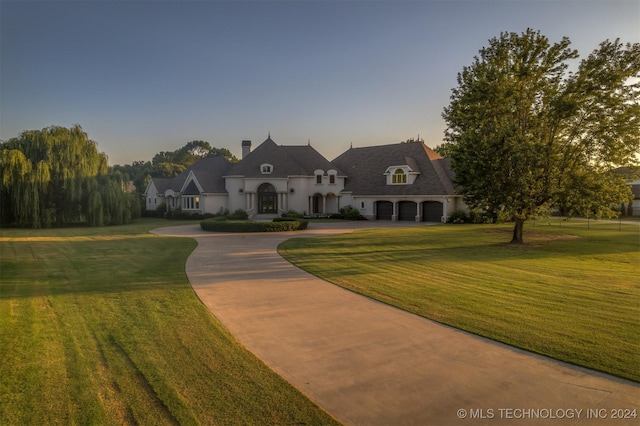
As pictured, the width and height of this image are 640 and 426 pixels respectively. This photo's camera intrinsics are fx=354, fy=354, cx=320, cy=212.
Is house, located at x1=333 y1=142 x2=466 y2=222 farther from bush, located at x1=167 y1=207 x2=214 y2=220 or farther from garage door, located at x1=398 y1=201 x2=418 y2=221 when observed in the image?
bush, located at x1=167 y1=207 x2=214 y2=220

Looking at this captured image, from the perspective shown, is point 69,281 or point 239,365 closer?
point 239,365

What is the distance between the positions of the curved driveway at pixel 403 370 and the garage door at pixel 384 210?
95.5 ft

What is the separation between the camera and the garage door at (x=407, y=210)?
35.4 meters

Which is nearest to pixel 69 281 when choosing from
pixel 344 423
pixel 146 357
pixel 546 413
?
pixel 146 357

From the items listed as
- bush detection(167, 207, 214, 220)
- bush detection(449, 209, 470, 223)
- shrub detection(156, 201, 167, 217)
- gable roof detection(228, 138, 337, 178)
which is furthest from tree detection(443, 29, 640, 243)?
shrub detection(156, 201, 167, 217)

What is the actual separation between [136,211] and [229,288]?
1233 inches

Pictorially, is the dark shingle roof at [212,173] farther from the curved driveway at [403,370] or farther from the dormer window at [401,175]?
the curved driveway at [403,370]

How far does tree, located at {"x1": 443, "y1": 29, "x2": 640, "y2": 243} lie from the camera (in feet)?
55.8

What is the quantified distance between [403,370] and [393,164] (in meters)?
34.8

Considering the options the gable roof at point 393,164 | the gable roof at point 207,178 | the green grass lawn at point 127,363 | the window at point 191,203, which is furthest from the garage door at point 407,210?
the green grass lawn at point 127,363

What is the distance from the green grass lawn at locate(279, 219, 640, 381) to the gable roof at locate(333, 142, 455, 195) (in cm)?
1522

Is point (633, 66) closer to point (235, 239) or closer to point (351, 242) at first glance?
point (351, 242)

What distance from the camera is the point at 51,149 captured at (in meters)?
29.9

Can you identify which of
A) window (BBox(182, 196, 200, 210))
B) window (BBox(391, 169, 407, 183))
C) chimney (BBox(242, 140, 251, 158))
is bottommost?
window (BBox(182, 196, 200, 210))
